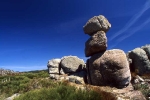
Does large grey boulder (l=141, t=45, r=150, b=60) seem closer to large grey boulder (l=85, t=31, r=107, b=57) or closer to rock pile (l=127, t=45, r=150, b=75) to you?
rock pile (l=127, t=45, r=150, b=75)

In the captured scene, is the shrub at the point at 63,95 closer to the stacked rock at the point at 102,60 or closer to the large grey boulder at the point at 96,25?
the stacked rock at the point at 102,60

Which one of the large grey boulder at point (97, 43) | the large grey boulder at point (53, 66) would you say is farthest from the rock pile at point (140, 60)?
the large grey boulder at point (53, 66)

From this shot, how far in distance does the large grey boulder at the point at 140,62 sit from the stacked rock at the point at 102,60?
13.3 feet

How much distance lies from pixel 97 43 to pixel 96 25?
6.86 ft

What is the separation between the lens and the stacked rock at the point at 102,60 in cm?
1828

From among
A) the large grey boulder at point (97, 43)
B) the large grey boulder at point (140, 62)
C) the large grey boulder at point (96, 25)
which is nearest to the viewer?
the large grey boulder at point (97, 43)

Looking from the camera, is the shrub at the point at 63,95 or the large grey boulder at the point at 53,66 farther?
the large grey boulder at the point at 53,66

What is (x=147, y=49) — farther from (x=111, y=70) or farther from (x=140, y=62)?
(x=111, y=70)

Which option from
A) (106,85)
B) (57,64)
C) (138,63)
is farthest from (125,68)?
(57,64)

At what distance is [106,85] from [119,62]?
8.03 feet

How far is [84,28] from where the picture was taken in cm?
2159

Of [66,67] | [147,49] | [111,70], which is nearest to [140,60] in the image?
[147,49]

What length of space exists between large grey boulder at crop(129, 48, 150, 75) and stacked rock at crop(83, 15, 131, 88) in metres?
4.04

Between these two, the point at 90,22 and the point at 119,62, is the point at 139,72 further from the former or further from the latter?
the point at 90,22
